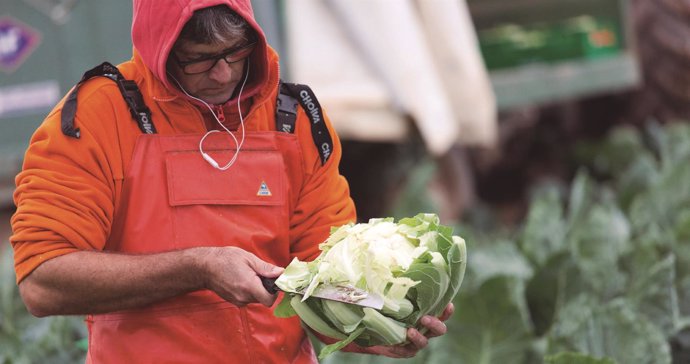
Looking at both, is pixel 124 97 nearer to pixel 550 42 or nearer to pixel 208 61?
pixel 208 61

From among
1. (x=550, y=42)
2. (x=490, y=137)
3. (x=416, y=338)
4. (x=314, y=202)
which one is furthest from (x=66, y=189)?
(x=550, y=42)

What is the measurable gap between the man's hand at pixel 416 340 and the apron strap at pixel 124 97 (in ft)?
2.25

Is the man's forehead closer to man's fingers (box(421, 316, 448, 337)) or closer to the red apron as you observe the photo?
the red apron

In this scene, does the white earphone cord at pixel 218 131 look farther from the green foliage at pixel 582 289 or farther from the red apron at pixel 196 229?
the green foliage at pixel 582 289

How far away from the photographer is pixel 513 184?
376 inches

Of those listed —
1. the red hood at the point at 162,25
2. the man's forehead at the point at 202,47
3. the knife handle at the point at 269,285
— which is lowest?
the knife handle at the point at 269,285

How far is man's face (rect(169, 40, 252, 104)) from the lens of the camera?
8.86 feet

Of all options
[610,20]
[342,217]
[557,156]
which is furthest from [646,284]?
[557,156]

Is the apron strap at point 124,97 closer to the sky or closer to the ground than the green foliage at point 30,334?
closer to the sky

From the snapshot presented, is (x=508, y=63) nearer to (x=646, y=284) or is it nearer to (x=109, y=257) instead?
(x=646, y=284)

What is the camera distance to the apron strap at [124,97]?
2676mm

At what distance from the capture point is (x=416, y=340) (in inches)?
107

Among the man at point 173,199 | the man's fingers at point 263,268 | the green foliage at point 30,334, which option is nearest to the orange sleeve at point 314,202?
the man at point 173,199

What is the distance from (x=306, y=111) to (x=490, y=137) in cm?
368
